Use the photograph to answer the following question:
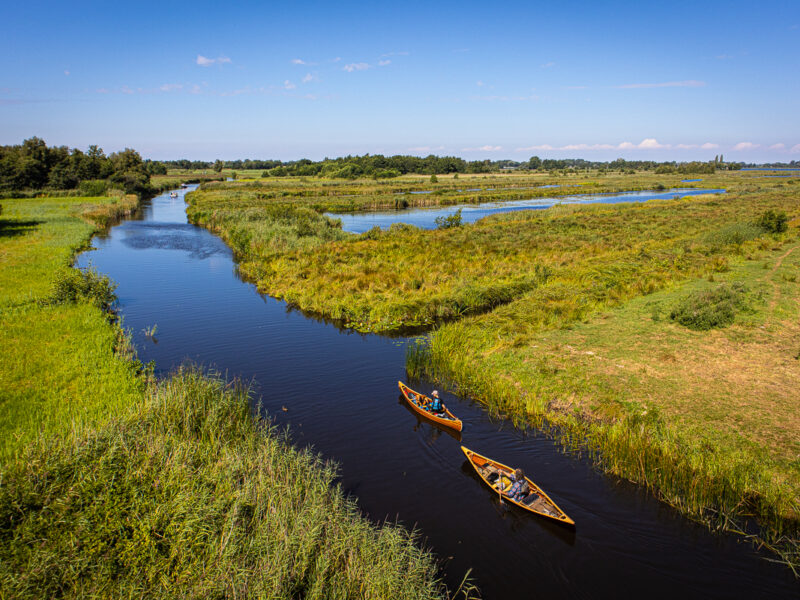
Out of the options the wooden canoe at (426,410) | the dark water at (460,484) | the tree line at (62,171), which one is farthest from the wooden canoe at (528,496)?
the tree line at (62,171)

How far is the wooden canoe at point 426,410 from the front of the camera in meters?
15.0

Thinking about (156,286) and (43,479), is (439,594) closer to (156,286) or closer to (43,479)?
(43,479)

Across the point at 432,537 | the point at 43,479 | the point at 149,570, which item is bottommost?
the point at 432,537

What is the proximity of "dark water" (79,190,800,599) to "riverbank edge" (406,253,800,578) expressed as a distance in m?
0.43

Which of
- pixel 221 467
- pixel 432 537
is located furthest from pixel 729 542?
pixel 221 467

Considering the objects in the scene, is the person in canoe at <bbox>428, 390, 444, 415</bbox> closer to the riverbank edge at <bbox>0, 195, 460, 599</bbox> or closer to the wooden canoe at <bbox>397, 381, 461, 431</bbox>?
the wooden canoe at <bbox>397, 381, 461, 431</bbox>

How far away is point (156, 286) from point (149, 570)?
3076 centimetres

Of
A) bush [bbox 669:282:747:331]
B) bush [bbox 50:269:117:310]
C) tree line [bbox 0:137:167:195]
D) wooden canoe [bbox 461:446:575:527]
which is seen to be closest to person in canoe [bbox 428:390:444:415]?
wooden canoe [bbox 461:446:575:527]

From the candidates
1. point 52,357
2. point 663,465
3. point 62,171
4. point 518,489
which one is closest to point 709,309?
point 663,465

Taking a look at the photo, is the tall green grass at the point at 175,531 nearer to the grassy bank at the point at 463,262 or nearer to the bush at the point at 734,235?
the grassy bank at the point at 463,262

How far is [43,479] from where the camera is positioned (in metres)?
8.62

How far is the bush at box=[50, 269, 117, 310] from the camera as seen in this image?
24.6 metres

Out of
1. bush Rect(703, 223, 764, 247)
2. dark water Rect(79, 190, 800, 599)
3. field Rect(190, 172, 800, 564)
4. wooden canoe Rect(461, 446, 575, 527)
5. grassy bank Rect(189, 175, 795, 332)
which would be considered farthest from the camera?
bush Rect(703, 223, 764, 247)

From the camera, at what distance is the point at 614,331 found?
70.0 feet
